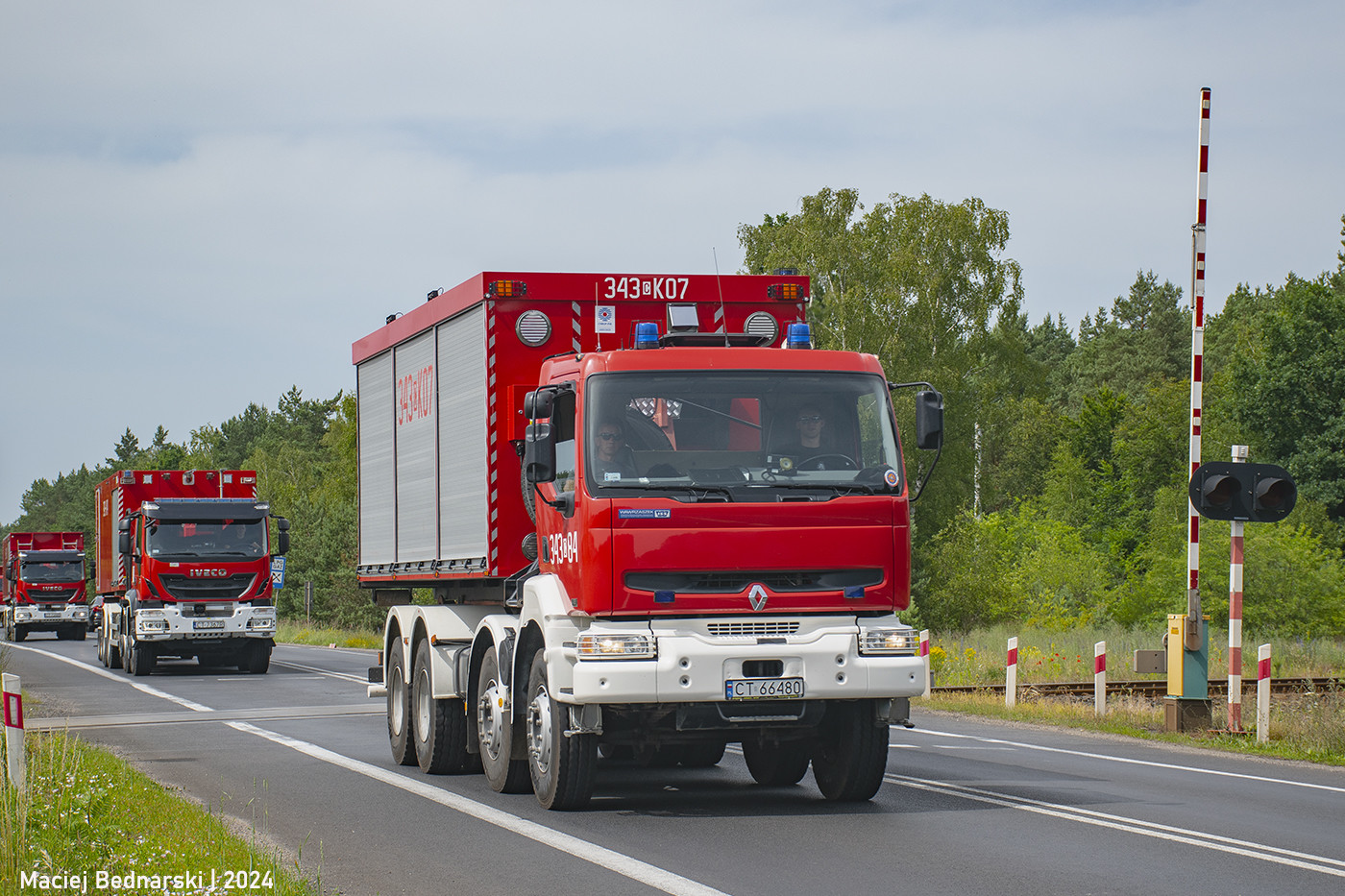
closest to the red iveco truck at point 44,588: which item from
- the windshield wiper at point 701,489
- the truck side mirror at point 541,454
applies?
the truck side mirror at point 541,454

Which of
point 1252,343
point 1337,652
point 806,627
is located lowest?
point 1337,652

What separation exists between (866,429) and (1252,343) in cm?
6041

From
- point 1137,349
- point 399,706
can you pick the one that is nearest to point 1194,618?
point 399,706

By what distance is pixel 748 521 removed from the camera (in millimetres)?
9977

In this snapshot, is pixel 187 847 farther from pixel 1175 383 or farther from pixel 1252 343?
pixel 1175 383

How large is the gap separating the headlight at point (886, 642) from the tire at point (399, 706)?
5.38 m

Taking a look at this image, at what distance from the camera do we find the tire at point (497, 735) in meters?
11.5

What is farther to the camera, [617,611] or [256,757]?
[256,757]

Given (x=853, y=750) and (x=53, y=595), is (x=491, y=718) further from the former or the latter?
(x=53, y=595)

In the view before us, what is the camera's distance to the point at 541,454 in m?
10.5

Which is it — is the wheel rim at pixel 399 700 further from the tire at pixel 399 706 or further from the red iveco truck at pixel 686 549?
the red iveco truck at pixel 686 549

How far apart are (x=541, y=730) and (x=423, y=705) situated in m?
3.22

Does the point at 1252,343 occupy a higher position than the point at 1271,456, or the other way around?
the point at 1252,343

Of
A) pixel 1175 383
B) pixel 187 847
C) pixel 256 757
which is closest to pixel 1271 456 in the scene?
pixel 1175 383
